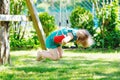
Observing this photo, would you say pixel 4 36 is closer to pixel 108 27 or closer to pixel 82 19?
pixel 82 19

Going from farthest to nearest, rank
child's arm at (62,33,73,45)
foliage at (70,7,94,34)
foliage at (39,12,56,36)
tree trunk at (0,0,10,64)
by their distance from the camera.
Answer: foliage at (39,12,56,36), foliage at (70,7,94,34), tree trunk at (0,0,10,64), child's arm at (62,33,73,45)

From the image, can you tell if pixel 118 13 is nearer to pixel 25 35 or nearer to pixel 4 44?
pixel 25 35

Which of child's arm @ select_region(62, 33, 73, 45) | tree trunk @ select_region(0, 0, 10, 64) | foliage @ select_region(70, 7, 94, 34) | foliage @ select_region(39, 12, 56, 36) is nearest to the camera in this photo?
child's arm @ select_region(62, 33, 73, 45)

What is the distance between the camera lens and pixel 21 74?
623cm

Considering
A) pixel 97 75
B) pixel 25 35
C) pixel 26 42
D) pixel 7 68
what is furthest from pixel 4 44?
pixel 25 35

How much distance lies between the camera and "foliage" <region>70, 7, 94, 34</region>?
12.2m

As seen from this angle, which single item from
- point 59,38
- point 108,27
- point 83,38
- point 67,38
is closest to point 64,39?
point 67,38

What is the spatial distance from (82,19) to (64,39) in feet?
22.4

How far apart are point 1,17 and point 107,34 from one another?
6130 mm

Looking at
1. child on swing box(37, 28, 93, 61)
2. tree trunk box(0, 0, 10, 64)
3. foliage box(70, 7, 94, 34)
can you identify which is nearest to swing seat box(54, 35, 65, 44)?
child on swing box(37, 28, 93, 61)

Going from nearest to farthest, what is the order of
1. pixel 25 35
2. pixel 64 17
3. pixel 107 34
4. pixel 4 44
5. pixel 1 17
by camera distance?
pixel 1 17
pixel 4 44
pixel 107 34
pixel 25 35
pixel 64 17

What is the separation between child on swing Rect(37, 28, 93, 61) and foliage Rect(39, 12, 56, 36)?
20.5 feet

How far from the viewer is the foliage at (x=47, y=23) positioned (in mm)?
12375

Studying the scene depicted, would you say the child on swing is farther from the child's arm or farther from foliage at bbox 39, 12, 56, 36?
foliage at bbox 39, 12, 56, 36
